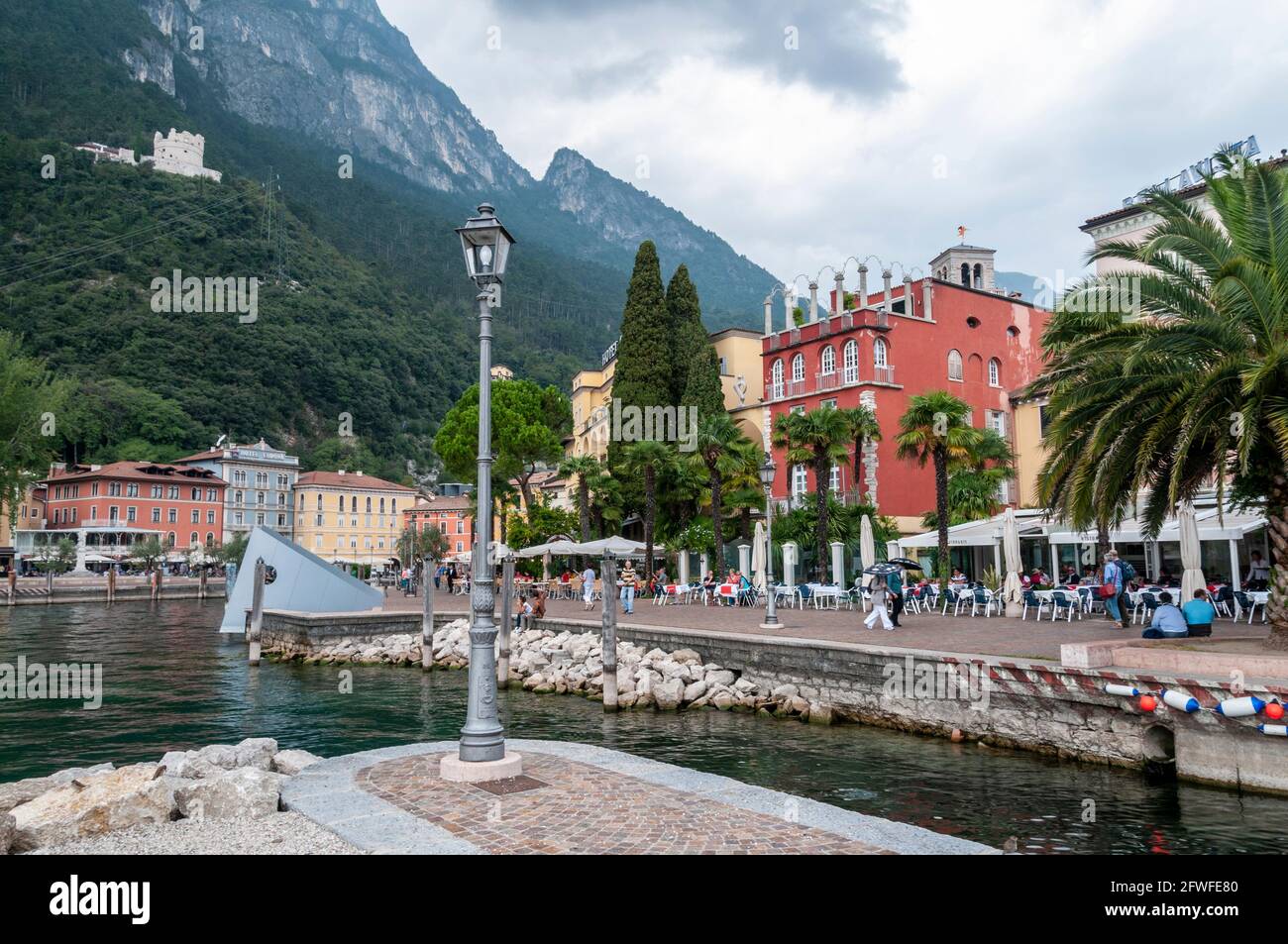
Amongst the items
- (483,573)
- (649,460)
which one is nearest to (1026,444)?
(649,460)

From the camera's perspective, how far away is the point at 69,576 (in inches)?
2724

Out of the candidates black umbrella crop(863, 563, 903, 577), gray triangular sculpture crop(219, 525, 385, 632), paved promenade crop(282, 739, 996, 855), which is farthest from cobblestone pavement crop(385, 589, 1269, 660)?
paved promenade crop(282, 739, 996, 855)

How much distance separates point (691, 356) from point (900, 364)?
10070 millimetres

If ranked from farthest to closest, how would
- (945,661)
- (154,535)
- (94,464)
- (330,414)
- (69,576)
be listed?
(330,414)
(94,464)
(154,535)
(69,576)
(945,661)

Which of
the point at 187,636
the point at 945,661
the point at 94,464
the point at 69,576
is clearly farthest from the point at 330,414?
the point at 945,661

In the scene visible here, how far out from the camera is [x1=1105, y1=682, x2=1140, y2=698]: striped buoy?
10.9 metres

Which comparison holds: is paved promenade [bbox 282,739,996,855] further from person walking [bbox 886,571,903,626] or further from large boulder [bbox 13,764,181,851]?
person walking [bbox 886,571,903,626]

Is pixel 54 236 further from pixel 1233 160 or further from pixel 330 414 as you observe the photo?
pixel 1233 160

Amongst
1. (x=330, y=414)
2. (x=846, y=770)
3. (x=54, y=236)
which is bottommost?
(x=846, y=770)

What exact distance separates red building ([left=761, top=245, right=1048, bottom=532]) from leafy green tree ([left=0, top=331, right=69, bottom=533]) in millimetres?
33166

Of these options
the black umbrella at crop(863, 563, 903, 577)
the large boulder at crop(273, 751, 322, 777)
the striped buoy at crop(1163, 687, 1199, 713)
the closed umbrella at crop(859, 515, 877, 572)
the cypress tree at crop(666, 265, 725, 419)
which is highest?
the cypress tree at crop(666, 265, 725, 419)

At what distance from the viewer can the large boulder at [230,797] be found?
704cm
